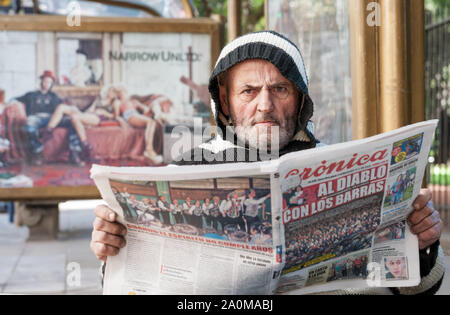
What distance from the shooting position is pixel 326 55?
3.62 metres

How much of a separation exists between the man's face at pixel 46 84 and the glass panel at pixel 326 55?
236cm

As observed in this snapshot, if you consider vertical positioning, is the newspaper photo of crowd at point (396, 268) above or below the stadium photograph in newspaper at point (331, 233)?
below

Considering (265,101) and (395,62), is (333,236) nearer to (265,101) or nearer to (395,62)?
(265,101)

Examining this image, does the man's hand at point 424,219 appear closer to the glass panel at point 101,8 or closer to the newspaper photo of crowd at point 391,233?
the newspaper photo of crowd at point 391,233

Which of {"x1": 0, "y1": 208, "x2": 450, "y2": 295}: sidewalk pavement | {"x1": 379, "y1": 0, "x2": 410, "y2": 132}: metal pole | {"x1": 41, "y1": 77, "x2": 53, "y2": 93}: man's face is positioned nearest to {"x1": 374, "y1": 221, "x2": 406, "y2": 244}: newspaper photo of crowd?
{"x1": 379, "y1": 0, "x2": 410, "y2": 132}: metal pole

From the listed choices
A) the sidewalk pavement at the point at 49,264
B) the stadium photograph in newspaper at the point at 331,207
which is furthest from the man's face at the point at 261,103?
the sidewalk pavement at the point at 49,264

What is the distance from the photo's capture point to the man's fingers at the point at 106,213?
1.50m

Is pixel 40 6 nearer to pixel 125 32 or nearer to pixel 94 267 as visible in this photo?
pixel 125 32

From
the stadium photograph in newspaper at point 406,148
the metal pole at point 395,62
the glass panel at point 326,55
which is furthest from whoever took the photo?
the glass panel at point 326,55

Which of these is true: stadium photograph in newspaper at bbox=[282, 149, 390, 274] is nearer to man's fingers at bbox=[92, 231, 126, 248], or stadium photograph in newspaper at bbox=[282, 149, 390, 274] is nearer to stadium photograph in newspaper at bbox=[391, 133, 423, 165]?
stadium photograph in newspaper at bbox=[391, 133, 423, 165]

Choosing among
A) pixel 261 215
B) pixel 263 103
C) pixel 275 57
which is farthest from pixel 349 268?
pixel 275 57

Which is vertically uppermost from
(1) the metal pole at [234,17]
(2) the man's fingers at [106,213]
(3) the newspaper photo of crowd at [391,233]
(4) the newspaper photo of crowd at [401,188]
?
(1) the metal pole at [234,17]

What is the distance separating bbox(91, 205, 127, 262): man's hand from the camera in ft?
4.97

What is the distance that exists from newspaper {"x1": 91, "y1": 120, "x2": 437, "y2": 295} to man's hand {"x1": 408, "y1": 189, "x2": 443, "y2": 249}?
0.14ft
